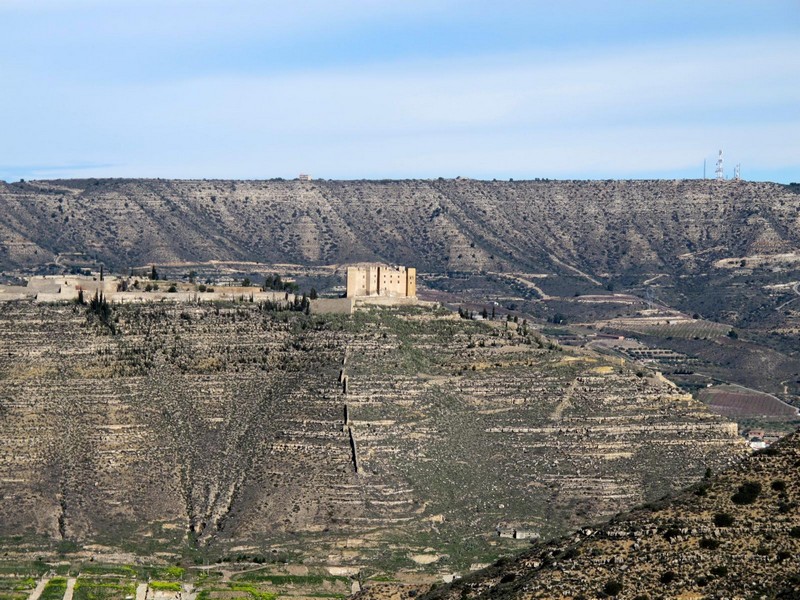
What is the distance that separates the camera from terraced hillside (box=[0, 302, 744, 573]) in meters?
104

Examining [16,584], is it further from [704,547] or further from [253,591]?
[704,547]

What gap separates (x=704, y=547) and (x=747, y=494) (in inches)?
93.1

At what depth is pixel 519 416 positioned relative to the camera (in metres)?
→ 114

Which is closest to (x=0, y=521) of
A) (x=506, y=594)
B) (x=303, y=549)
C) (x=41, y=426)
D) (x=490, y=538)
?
(x=41, y=426)

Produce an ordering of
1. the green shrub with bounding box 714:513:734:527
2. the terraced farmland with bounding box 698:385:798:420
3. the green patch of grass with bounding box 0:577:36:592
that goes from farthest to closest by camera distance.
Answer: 1. the terraced farmland with bounding box 698:385:798:420
2. the green patch of grass with bounding box 0:577:36:592
3. the green shrub with bounding box 714:513:734:527

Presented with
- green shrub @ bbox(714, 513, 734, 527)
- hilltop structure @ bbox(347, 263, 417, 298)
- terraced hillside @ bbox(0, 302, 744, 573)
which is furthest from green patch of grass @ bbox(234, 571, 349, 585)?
green shrub @ bbox(714, 513, 734, 527)

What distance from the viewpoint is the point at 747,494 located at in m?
57.8

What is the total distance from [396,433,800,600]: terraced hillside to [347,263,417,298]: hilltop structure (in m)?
67.6

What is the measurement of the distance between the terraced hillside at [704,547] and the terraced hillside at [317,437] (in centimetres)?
4022

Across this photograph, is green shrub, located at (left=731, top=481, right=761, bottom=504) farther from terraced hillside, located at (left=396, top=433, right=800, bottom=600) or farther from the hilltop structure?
the hilltop structure

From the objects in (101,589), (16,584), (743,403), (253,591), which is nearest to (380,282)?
(253,591)

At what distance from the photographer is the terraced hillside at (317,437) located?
342ft

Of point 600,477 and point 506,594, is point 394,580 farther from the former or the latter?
point 506,594

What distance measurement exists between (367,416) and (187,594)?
19.0 meters
